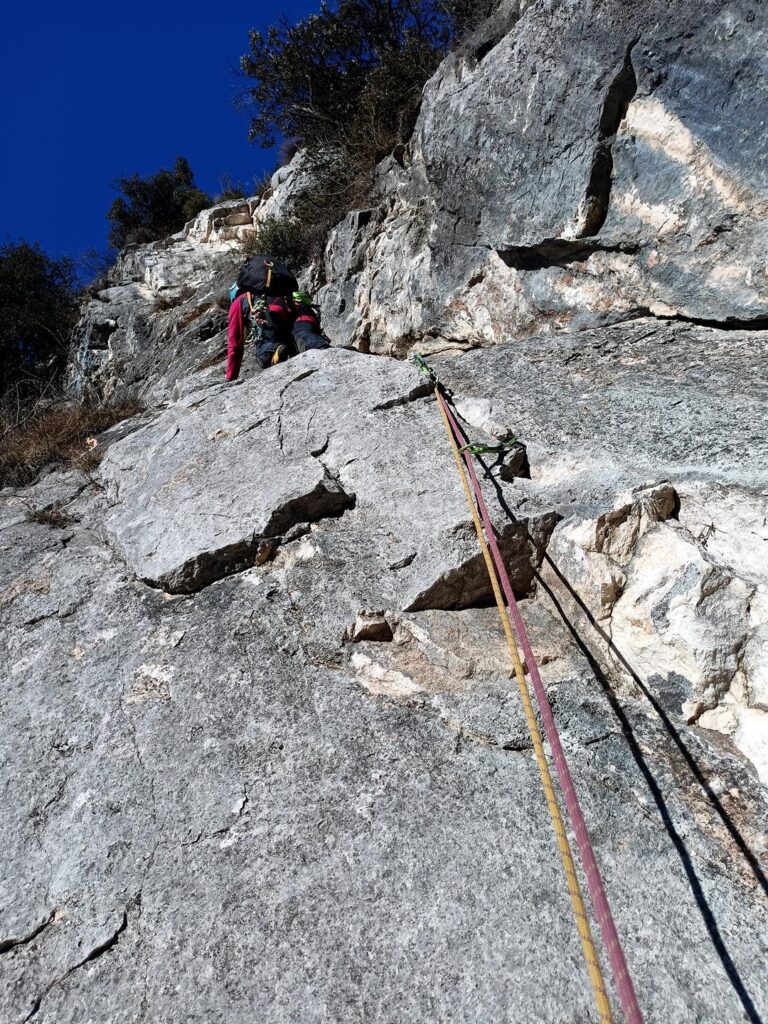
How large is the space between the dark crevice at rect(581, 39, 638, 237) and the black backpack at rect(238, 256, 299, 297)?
9.89ft

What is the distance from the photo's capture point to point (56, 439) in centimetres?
607

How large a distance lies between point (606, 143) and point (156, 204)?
13975 mm

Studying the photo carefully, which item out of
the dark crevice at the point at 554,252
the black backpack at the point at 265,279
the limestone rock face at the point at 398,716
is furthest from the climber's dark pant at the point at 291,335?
the limestone rock face at the point at 398,716

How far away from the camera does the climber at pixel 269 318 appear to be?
5.81 metres

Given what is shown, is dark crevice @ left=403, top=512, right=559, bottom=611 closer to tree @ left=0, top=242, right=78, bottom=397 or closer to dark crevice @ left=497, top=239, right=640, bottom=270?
dark crevice @ left=497, top=239, right=640, bottom=270

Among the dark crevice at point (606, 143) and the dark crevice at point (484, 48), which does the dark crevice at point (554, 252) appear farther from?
the dark crevice at point (484, 48)

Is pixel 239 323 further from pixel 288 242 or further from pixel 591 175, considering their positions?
pixel 591 175

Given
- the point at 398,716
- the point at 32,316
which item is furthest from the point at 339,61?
the point at 398,716

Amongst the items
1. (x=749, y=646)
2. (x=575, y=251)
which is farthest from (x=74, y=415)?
(x=749, y=646)

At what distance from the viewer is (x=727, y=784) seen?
92.7 inches

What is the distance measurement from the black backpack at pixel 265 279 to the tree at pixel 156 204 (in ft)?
31.7

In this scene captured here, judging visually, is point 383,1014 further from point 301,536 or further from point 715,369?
point 715,369

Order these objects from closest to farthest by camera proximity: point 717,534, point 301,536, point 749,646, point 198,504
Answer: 1. point 749,646
2. point 717,534
3. point 301,536
4. point 198,504

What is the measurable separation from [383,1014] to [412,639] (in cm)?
136
